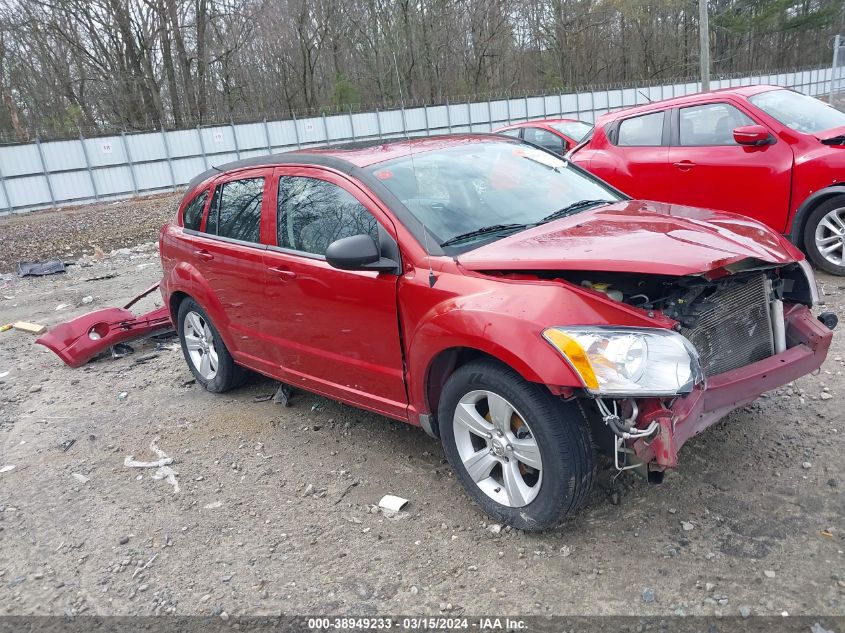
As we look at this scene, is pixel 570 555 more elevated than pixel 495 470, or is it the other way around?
pixel 495 470

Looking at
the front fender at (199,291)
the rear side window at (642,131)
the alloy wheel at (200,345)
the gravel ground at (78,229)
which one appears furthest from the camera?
the gravel ground at (78,229)

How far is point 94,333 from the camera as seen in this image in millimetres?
6402

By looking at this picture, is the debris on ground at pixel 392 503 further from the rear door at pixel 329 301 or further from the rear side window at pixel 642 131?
the rear side window at pixel 642 131

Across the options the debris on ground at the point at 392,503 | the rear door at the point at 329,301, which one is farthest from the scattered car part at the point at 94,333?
the debris on ground at the point at 392,503

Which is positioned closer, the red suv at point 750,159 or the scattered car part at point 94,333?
the red suv at point 750,159

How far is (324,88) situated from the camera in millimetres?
36188

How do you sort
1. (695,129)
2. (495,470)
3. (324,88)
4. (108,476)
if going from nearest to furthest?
(495,470) → (108,476) → (695,129) → (324,88)

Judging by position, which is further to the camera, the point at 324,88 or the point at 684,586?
the point at 324,88

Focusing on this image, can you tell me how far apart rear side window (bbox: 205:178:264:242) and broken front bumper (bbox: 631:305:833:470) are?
9.03 feet

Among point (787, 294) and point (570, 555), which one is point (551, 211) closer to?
point (787, 294)

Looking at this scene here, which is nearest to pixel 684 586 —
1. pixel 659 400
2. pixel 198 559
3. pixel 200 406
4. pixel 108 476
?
pixel 659 400

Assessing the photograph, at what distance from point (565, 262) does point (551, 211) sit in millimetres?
950

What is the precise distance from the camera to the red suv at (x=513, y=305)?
2.69 metres

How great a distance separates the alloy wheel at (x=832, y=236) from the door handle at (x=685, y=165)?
1.28 metres
